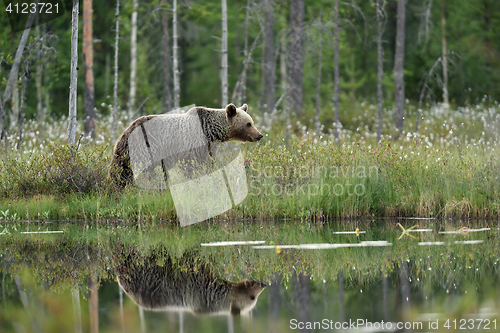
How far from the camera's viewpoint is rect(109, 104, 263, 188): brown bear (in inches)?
408

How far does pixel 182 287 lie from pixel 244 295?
64 cm

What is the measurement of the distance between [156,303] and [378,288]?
191cm

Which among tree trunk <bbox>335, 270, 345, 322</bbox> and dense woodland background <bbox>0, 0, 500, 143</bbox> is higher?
dense woodland background <bbox>0, 0, 500, 143</bbox>

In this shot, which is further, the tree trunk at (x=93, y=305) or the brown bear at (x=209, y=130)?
the brown bear at (x=209, y=130)

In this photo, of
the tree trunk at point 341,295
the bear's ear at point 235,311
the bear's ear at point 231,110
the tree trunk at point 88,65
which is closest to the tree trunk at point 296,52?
the tree trunk at point 88,65

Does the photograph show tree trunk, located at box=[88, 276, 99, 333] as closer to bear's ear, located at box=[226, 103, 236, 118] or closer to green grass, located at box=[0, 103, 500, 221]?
green grass, located at box=[0, 103, 500, 221]

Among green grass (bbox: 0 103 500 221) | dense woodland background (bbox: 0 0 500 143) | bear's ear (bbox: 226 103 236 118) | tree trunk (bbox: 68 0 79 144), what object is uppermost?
dense woodland background (bbox: 0 0 500 143)

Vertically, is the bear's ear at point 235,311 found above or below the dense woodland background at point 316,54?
below

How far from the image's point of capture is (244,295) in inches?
193

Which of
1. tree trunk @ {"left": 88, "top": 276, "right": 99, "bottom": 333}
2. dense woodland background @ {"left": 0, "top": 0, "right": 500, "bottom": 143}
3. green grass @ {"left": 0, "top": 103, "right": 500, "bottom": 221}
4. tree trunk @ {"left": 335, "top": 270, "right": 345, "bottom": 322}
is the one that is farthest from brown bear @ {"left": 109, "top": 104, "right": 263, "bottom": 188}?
dense woodland background @ {"left": 0, "top": 0, "right": 500, "bottom": 143}

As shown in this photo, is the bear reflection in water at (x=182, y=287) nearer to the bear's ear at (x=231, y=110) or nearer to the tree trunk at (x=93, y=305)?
the tree trunk at (x=93, y=305)

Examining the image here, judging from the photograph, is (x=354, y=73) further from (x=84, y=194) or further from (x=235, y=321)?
(x=235, y=321)

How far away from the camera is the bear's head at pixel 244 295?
179 inches

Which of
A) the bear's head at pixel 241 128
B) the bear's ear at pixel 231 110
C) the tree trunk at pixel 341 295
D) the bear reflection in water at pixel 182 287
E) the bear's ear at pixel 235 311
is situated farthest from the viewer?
the bear's head at pixel 241 128
